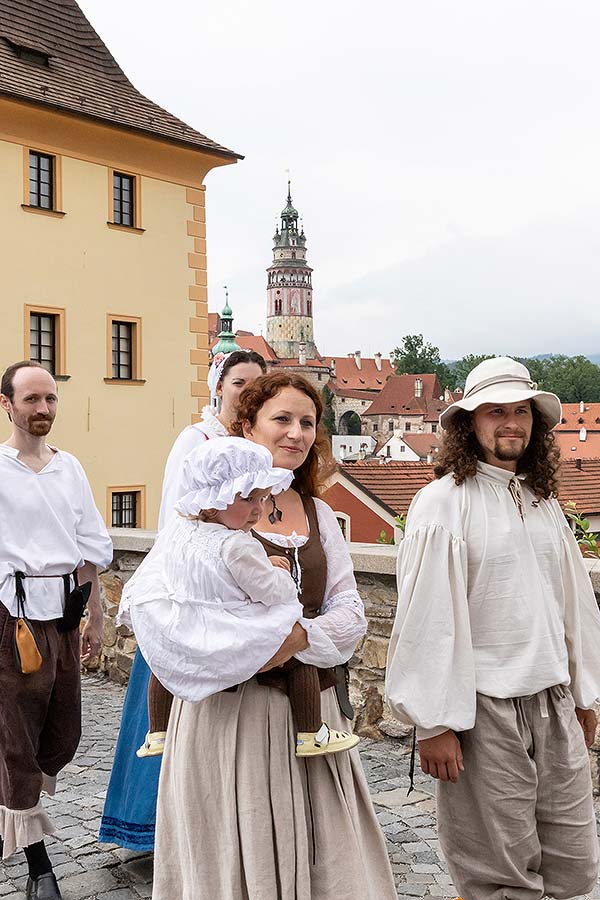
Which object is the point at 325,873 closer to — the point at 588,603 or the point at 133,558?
the point at 588,603

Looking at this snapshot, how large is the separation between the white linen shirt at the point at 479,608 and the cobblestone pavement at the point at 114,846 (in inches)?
46.4

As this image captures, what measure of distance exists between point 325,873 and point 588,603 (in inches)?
48.6

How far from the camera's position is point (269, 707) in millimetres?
2855

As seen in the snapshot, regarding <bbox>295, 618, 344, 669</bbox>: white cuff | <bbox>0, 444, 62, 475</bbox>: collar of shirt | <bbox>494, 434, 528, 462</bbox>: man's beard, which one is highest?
<bbox>494, 434, 528, 462</bbox>: man's beard

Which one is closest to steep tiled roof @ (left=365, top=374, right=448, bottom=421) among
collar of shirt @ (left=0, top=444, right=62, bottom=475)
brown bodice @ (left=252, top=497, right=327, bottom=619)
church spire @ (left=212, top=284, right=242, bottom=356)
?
church spire @ (left=212, top=284, right=242, bottom=356)

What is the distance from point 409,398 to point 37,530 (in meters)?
118

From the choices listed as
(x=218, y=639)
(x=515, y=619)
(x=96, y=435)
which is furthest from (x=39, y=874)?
(x=96, y=435)

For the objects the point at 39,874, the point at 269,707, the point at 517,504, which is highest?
the point at 517,504

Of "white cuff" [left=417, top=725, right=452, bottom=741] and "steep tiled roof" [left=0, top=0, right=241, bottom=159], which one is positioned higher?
"steep tiled roof" [left=0, top=0, right=241, bottom=159]

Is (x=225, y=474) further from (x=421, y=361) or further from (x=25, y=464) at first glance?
(x=421, y=361)

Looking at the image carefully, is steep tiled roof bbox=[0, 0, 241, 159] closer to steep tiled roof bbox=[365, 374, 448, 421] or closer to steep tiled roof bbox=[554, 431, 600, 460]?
steep tiled roof bbox=[554, 431, 600, 460]

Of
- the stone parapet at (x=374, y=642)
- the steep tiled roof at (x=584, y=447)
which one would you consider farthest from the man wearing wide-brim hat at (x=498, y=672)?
the steep tiled roof at (x=584, y=447)

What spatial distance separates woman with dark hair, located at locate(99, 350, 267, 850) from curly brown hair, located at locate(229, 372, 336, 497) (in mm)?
641

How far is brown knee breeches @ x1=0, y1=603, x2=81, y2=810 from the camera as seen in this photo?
4.00 meters
